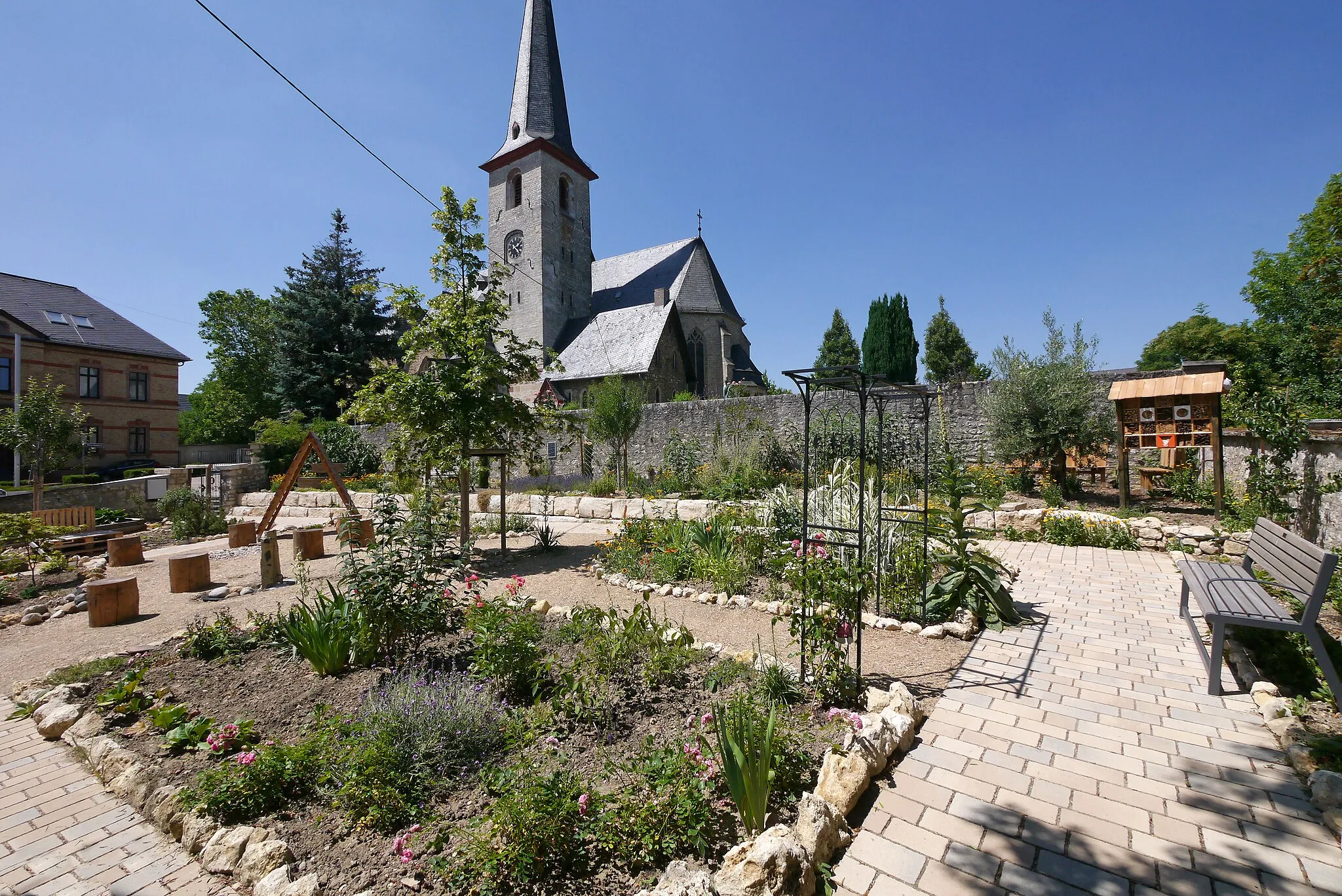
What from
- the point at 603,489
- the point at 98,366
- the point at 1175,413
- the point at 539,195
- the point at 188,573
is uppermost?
the point at 539,195

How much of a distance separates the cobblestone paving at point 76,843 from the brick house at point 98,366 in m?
24.9

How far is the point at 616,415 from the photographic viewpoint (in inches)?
555

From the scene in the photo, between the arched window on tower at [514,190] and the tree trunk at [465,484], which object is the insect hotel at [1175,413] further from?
the arched window on tower at [514,190]

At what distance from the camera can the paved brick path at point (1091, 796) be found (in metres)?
1.90

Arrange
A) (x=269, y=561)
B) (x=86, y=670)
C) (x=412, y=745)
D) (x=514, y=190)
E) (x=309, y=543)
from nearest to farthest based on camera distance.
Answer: (x=412, y=745)
(x=86, y=670)
(x=269, y=561)
(x=309, y=543)
(x=514, y=190)

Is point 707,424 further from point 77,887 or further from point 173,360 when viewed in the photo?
point 173,360

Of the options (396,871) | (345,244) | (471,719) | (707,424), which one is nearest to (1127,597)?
(471,719)

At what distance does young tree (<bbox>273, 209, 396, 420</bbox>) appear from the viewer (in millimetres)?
25641

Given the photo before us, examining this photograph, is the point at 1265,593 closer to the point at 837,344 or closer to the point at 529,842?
the point at 529,842

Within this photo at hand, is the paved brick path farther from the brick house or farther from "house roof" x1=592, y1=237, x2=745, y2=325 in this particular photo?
the brick house

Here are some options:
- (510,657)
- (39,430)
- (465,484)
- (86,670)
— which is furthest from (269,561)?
(39,430)

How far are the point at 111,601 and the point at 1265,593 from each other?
950 centimetres

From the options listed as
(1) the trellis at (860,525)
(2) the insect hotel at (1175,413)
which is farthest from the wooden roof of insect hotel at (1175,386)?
(1) the trellis at (860,525)

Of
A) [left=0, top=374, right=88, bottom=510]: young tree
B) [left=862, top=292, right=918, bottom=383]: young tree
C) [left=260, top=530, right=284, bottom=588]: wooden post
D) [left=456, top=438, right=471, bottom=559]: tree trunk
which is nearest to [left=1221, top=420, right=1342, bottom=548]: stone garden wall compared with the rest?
[left=456, top=438, right=471, bottom=559]: tree trunk
